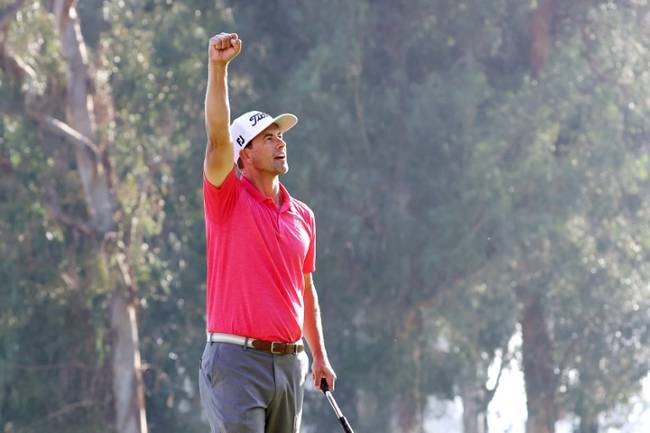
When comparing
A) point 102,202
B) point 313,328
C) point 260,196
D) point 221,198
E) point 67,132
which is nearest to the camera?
point 221,198

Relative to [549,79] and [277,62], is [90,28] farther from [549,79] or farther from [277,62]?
[549,79]

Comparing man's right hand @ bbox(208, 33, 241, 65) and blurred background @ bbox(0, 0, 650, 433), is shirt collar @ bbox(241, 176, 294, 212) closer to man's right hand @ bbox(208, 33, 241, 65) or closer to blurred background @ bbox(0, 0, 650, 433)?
man's right hand @ bbox(208, 33, 241, 65)

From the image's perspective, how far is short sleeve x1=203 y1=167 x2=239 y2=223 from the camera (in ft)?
21.8

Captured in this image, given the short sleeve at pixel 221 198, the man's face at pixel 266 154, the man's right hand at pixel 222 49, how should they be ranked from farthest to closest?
the man's face at pixel 266 154 → the short sleeve at pixel 221 198 → the man's right hand at pixel 222 49

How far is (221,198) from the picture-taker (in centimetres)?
669

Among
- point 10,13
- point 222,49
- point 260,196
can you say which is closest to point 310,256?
point 260,196

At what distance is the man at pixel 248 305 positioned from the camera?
667cm

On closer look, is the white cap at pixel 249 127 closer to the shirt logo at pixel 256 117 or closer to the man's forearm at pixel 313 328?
the shirt logo at pixel 256 117

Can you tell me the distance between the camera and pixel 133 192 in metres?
25.3

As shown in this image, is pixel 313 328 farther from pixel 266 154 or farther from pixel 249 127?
pixel 249 127

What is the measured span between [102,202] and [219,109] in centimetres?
1896

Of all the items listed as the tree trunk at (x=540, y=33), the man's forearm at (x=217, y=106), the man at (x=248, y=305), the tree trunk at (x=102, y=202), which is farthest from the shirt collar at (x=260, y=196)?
the tree trunk at (x=540, y=33)

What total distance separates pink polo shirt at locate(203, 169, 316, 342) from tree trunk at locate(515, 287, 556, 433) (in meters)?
23.2

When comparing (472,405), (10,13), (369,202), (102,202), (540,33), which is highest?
(540,33)
